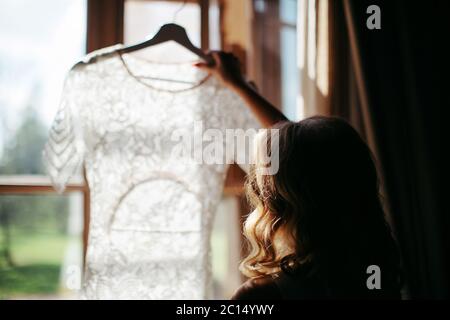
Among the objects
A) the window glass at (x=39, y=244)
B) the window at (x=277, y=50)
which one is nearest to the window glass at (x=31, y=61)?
the window glass at (x=39, y=244)

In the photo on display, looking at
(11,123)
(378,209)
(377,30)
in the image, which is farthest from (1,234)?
(377,30)

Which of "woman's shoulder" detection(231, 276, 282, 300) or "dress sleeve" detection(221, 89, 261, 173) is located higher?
"dress sleeve" detection(221, 89, 261, 173)

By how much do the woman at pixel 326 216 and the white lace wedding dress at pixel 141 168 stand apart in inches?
11.1

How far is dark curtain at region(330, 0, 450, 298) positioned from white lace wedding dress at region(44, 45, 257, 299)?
13.2 inches

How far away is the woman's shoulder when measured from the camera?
26.7 inches

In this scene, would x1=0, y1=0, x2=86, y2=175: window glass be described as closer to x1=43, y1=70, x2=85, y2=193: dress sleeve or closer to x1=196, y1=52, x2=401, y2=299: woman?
x1=43, y1=70, x2=85, y2=193: dress sleeve

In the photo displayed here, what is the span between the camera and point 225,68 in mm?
995

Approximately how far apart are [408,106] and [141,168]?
738 mm

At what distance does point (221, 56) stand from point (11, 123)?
0.73 meters

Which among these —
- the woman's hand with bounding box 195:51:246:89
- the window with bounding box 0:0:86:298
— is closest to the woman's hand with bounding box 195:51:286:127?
the woman's hand with bounding box 195:51:246:89

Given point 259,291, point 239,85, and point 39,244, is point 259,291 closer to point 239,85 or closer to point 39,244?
point 239,85

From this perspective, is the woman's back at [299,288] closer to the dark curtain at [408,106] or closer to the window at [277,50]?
the dark curtain at [408,106]

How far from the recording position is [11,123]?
124 centimetres

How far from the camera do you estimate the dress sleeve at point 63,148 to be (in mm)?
922
